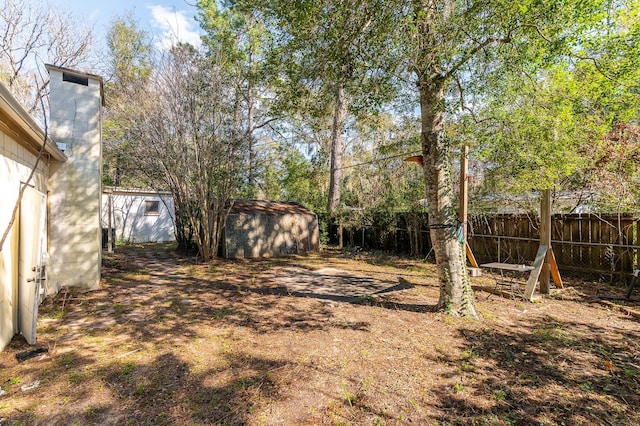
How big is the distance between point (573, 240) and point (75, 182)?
10711mm

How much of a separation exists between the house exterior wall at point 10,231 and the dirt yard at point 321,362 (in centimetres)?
37

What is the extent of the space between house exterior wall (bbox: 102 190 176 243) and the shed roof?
5.52m

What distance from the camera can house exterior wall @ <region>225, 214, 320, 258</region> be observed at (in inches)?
449

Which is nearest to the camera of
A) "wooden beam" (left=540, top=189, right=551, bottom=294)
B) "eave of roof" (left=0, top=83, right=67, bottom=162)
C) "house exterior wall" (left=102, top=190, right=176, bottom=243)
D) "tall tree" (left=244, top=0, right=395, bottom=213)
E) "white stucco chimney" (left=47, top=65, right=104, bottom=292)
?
"eave of roof" (left=0, top=83, right=67, bottom=162)

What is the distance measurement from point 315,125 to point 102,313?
551 centimetres

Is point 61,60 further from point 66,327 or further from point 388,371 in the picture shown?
point 388,371

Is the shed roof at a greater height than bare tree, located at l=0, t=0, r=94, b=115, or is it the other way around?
bare tree, located at l=0, t=0, r=94, b=115

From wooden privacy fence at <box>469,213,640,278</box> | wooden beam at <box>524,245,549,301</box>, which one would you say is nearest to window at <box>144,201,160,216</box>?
wooden privacy fence at <box>469,213,640,278</box>

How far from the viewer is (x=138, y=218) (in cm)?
1675

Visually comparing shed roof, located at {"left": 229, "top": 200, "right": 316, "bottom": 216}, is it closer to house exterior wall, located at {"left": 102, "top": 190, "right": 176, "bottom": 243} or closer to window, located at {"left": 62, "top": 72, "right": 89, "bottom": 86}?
house exterior wall, located at {"left": 102, "top": 190, "right": 176, "bottom": 243}

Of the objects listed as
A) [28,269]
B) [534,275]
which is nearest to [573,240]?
[534,275]

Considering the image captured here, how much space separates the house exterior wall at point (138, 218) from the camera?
16156mm

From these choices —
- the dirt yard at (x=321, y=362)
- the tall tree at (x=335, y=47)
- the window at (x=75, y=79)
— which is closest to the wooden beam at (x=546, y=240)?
the dirt yard at (x=321, y=362)

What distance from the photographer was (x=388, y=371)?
316 cm
